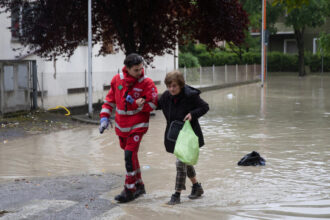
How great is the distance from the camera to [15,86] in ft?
44.4

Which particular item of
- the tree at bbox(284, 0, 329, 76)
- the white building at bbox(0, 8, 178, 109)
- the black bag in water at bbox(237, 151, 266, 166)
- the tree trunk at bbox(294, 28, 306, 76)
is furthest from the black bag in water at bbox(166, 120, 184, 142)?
the tree trunk at bbox(294, 28, 306, 76)

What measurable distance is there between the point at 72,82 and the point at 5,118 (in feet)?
17.1

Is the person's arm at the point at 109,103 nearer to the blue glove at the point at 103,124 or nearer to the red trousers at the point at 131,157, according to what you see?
the blue glove at the point at 103,124

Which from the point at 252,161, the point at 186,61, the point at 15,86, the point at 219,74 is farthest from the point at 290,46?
the point at 252,161

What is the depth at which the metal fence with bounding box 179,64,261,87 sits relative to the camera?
26062mm

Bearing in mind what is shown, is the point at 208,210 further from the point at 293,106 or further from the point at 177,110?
the point at 293,106

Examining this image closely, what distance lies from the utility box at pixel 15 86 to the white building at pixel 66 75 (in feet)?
3.31

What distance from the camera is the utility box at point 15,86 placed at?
13188mm

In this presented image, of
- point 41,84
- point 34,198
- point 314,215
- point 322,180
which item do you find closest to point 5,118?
point 41,84

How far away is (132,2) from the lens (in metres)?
15.3

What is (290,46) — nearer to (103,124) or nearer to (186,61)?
(186,61)

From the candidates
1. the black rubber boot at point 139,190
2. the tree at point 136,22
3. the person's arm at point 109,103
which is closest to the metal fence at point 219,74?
the tree at point 136,22

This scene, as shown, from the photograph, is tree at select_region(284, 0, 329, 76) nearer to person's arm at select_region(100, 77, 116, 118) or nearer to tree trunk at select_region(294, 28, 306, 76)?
tree trunk at select_region(294, 28, 306, 76)

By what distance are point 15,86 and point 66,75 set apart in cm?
457
